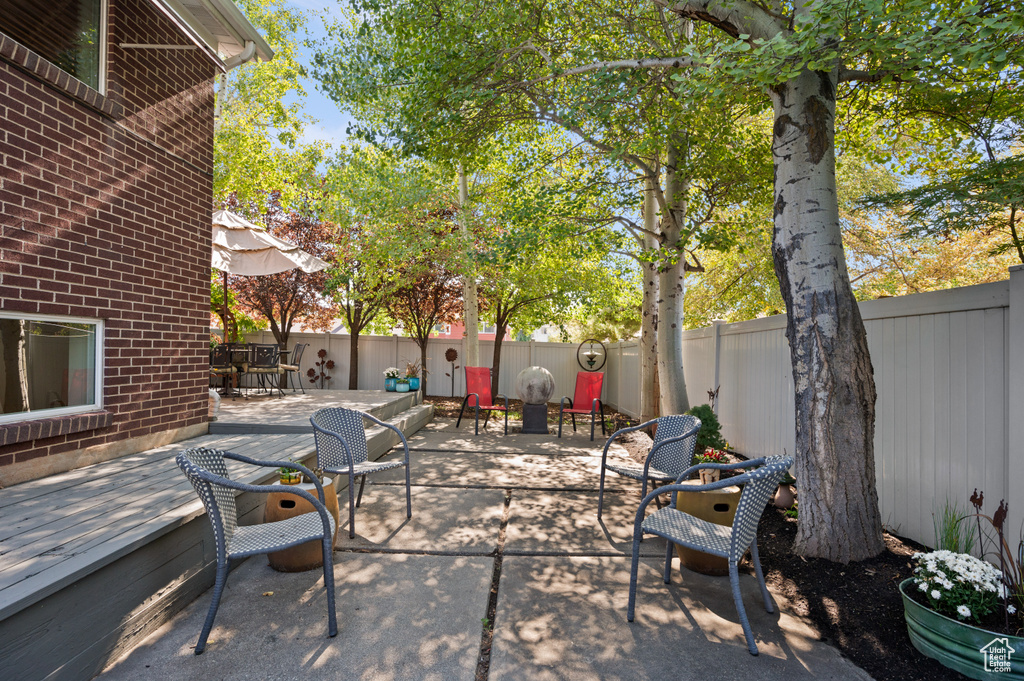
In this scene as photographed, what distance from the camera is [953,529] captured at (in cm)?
251

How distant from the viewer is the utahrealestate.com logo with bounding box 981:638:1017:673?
196 centimetres

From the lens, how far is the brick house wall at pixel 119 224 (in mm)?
3209

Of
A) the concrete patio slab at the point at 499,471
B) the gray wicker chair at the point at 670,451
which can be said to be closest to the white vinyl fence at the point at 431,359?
the concrete patio slab at the point at 499,471

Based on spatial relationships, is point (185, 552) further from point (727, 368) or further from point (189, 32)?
point (727, 368)

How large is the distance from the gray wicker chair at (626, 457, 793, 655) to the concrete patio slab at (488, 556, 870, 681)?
103 mm

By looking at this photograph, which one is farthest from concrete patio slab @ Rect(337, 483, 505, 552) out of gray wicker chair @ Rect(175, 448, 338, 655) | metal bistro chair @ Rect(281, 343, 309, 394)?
metal bistro chair @ Rect(281, 343, 309, 394)

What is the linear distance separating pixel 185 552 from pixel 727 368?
5757mm

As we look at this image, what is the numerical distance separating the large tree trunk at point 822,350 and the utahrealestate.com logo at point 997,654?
3.19 feet

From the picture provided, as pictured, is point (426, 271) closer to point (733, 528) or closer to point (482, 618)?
Result: point (482, 618)

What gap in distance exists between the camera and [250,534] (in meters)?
2.58

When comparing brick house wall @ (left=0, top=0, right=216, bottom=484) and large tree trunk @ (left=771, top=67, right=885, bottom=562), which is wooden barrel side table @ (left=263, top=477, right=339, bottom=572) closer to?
brick house wall @ (left=0, top=0, right=216, bottom=484)

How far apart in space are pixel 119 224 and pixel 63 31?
1.37 metres

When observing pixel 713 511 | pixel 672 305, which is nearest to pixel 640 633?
pixel 713 511

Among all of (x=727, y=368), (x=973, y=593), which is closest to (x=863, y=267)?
(x=727, y=368)
